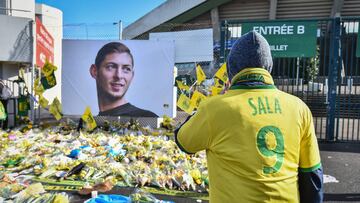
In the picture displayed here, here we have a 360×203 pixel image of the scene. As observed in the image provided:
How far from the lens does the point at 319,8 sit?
1007 inches

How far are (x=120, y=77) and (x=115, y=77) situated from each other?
0.15m

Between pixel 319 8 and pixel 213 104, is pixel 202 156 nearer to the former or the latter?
pixel 213 104

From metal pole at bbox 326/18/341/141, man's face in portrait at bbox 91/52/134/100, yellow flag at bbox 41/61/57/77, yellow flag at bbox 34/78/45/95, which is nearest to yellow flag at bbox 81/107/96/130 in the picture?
man's face in portrait at bbox 91/52/134/100

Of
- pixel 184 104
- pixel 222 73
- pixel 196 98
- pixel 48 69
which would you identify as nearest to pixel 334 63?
pixel 222 73

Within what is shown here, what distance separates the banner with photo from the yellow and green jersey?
23.8ft

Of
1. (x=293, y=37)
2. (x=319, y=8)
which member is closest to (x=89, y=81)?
(x=293, y=37)

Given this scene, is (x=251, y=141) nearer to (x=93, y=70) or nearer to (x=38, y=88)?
(x=93, y=70)

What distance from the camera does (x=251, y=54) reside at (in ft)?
5.42

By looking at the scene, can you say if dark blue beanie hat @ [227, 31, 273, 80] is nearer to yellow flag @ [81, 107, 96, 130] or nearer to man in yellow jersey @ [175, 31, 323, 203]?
man in yellow jersey @ [175, 31, 323, 203]

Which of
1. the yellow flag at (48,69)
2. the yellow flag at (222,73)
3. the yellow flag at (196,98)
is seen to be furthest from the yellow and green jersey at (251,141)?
the yellow flag at (48,69)

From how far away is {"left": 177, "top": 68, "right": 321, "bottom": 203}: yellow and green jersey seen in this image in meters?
1.53

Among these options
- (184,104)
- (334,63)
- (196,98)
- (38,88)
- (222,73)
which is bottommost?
(184,104)

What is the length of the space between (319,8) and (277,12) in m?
3.29

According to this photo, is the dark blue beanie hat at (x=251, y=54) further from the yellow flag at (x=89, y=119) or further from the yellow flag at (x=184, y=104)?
the yellow flag at (x=89, y=119)
